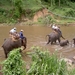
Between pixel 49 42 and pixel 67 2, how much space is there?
19658mm

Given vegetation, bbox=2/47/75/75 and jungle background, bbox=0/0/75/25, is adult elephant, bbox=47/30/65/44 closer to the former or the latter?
vegetation, bbox=2/47/75/75

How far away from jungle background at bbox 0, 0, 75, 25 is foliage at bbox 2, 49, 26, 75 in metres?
17.9

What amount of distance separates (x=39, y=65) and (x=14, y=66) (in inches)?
29.0

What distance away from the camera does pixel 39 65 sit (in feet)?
20.2

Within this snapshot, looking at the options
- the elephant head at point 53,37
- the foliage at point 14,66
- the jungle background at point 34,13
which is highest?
the foliage at point 14,66

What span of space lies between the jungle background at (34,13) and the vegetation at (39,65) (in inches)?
707

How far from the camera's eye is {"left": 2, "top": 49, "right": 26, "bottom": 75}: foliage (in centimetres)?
629

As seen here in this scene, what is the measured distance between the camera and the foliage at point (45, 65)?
5898 millimetres

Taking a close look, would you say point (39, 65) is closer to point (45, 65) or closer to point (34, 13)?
point (45, 65)

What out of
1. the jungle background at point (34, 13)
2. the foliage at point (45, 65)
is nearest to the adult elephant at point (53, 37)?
the foliage at point (45, 65)

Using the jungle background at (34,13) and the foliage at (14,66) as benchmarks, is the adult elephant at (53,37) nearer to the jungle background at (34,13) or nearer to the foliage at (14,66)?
the foliage at (14,66)

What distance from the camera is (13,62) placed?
6383 millimetres

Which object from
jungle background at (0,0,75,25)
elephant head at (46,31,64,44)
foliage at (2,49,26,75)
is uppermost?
foliage at (2,49,26,75)

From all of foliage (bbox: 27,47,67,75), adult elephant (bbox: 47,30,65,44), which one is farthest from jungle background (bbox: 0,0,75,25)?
foliage (bbox: 27,47,67,75)
